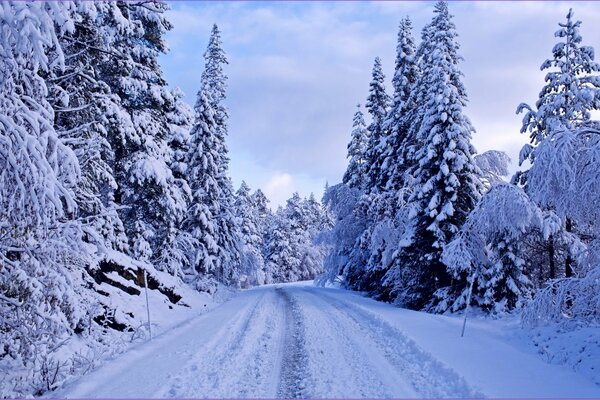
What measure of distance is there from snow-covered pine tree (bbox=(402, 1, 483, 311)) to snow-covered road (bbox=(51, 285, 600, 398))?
642 centimetres

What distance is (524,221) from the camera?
12.5 metres

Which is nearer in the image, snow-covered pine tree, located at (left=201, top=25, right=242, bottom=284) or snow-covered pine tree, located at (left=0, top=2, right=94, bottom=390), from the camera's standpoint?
snow-covered pine tree, located at (left=0, top=2, right=94, bottom=390)

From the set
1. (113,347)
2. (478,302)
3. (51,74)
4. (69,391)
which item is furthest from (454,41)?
Result: (69,391)

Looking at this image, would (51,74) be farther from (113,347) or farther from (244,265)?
(244,265)

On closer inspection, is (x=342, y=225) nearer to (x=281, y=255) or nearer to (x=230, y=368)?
(x=230, y=368)

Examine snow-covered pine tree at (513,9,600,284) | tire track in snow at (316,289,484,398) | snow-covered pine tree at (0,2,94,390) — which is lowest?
tire track in snow at (316,289,484,398)

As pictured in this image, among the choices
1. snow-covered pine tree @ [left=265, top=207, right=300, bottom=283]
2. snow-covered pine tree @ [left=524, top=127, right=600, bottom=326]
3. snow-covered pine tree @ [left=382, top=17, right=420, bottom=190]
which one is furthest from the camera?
snow-covered pine tree @ [left=265, top=207, right=300, bottom=283]

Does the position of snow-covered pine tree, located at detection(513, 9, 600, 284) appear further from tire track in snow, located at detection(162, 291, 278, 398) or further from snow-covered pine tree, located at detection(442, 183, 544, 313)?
tire track in snow, located at detection(162, 291, 278, 398)

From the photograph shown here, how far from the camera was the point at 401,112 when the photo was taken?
A: 2369cm

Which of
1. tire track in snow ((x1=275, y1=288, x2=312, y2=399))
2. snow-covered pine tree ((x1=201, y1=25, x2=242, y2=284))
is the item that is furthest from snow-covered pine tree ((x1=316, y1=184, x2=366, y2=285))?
tire track in snow ((x1=275, y1=288, x2=312, y2=399))

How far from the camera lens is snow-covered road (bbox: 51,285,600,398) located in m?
6.11

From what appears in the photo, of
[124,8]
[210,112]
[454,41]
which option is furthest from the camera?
[210,112]

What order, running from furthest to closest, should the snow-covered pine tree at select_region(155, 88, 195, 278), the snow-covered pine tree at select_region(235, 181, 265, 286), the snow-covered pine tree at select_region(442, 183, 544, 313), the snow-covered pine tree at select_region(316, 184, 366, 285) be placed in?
the snow-covered pine tree at select_region(235, 181, 265, 286) < the snow-covered pine tree at select_region(316, 184, 366, 285) < the snow-covered pine tree at select_region(155, 88, 195, 278) < the snow-covered pine tree at select_region(442, 183, 544, 313)

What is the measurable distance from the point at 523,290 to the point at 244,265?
72.4 ft
